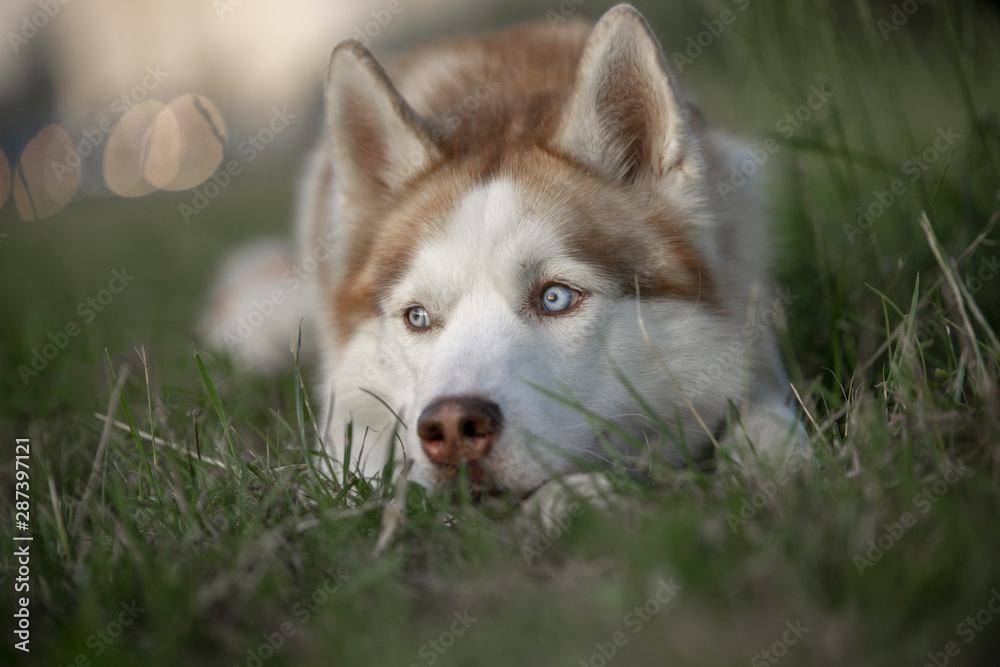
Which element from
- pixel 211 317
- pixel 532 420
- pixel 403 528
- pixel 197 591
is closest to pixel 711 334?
pixel 532 420

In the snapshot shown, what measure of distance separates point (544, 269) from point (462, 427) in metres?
0.63

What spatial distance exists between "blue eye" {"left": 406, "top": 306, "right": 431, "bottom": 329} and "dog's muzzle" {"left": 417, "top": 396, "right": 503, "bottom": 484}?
0.58 m

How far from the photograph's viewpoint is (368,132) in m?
2.65

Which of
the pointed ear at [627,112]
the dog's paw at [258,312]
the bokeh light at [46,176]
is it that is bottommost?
the dog's paw at [258,312]

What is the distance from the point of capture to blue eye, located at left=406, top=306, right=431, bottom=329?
2.35m

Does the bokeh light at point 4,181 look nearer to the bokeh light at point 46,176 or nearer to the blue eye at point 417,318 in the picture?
the bokeh light at point 46,176

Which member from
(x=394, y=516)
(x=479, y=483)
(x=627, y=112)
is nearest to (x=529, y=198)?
(x=627, y=112)

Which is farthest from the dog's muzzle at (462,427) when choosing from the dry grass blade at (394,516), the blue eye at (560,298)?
the blue eye at (560,298)

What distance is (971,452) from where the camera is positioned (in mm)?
1611

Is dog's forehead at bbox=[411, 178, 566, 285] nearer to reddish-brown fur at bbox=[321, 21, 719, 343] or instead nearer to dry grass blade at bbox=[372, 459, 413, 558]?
reddish-brown fur at bbox=[321, 21, 719, 343]

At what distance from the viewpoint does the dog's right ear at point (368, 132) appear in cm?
242

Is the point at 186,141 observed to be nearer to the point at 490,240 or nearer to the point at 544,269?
the point at 490,240

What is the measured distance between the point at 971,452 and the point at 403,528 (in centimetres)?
142

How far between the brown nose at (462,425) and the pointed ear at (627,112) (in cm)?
109
